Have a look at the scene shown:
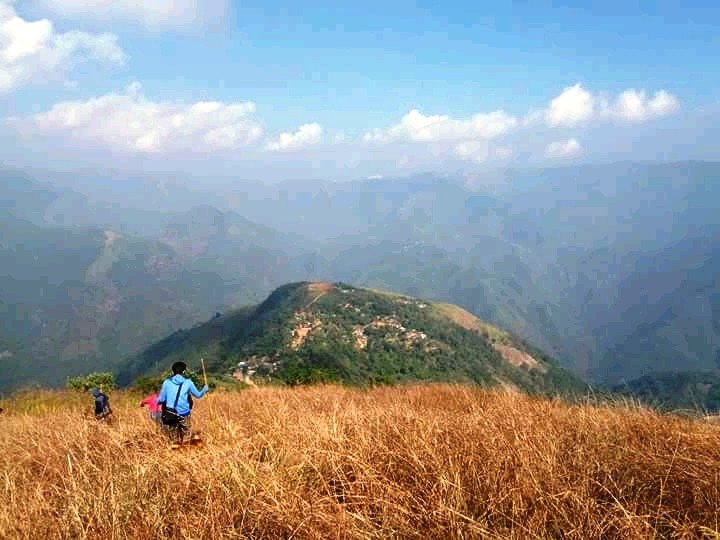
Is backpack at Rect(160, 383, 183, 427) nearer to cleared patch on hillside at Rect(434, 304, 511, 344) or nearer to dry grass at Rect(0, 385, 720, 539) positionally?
dry grass at Rect(0, 385, 720, 539)

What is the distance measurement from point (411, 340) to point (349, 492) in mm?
131133

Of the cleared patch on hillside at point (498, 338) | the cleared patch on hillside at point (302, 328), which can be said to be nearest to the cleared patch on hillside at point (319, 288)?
the cleared patch on hillside at point (302, 328)

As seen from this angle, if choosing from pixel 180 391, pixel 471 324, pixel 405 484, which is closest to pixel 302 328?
pixel 471 324

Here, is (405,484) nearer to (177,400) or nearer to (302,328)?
(177,400)

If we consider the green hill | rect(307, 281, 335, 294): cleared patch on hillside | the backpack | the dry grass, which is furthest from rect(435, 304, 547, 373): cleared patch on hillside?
the dry grass

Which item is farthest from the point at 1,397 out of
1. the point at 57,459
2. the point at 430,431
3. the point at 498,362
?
the point at 498,362

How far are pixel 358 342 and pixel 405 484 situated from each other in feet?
400

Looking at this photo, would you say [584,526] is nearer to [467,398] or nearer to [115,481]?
[115,481]

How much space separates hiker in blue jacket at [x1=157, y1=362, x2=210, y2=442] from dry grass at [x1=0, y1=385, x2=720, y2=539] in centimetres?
213

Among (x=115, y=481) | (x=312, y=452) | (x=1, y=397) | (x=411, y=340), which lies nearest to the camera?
(x=115, y=481)

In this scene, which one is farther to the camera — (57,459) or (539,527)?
(57,459)

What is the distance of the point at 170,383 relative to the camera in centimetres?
774

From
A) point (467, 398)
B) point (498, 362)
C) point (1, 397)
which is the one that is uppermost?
point (467, 398)

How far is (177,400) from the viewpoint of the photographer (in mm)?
7551
